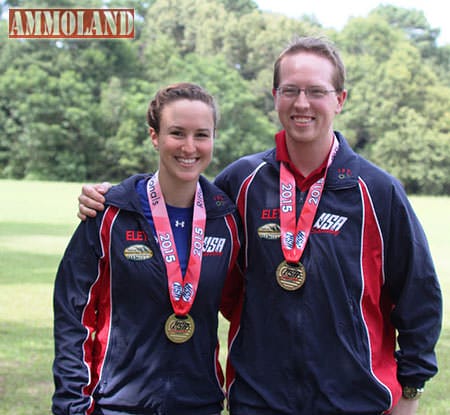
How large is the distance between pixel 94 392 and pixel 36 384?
3189 mm

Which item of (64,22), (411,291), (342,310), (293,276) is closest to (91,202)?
(293,276)

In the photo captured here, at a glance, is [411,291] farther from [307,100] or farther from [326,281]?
[307,100]

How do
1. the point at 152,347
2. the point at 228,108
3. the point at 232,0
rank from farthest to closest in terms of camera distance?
the point at 232,0 → the point at 228,108 → the point at 152,347

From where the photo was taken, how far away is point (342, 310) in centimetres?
288

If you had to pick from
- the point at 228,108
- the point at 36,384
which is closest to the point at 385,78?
the point at 228,108

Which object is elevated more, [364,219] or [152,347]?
[364,219]

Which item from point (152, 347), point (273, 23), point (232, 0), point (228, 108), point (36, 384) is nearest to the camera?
point (152, 347)

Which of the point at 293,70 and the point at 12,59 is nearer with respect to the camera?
the point at 293,70

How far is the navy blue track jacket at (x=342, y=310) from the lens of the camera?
9.43 ft

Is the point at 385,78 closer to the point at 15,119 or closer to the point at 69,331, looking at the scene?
the point at 15,119

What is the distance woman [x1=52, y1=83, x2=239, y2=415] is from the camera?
286 cm

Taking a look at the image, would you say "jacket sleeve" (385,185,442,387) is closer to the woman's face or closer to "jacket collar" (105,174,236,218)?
"jacket collar" (105,174,236,218)

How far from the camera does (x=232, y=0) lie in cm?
6806

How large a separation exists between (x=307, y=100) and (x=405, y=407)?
1285mm
